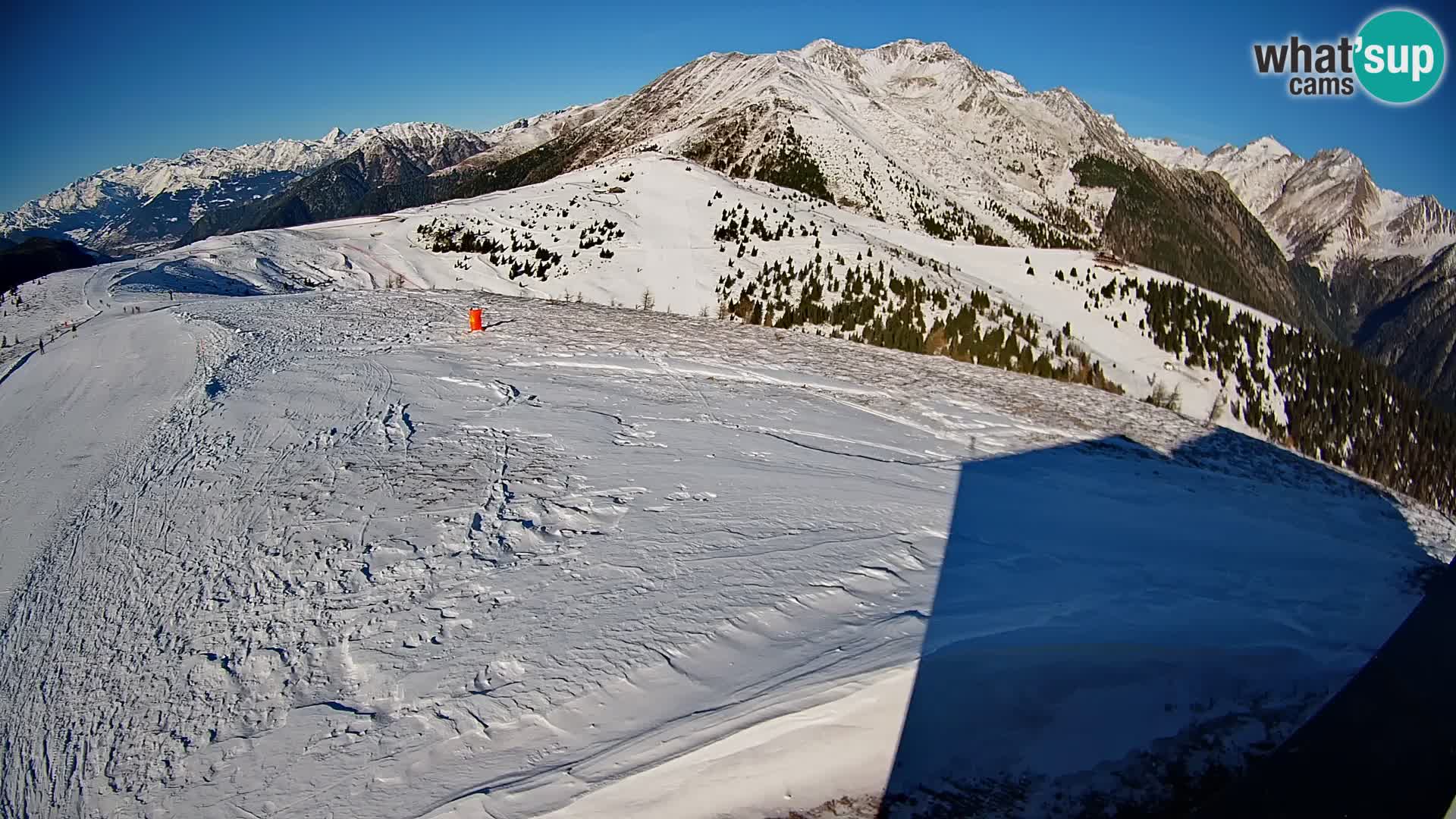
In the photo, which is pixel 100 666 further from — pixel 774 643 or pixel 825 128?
pixel 825 128

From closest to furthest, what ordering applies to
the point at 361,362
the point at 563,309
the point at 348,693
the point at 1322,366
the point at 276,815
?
the point at 276,815, the point at 348,693, the point at 361,362, the point at 563,309, the point at 1322,366

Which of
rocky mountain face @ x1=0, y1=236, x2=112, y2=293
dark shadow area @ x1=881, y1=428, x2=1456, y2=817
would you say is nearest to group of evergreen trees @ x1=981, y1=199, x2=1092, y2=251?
dark shadow area @ x1=881, y1=428, x2=1456, y2=817

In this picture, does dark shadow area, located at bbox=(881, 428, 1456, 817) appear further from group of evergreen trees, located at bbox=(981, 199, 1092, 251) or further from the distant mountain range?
group of evergreen trees, located at bbox=(981, 199, 1092, 251)

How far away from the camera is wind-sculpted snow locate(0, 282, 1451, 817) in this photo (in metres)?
3.72

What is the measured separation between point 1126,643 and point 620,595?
3.62m

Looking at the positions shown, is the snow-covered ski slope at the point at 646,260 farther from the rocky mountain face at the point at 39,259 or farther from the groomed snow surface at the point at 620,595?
the rocky mountain face at the point at 39,259

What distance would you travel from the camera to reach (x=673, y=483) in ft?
23.0

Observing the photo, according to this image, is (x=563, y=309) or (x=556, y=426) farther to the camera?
(x=563, y=309)

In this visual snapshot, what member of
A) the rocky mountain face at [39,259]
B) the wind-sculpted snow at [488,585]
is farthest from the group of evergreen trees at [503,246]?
the rocky mountain face at [39,259]

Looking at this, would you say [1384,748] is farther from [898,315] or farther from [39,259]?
[39,259]

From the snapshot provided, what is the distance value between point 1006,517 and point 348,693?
593 cm

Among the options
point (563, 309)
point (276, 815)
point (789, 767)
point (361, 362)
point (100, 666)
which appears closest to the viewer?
point (276, 815)

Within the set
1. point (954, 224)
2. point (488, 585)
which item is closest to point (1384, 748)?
point (488, 585)

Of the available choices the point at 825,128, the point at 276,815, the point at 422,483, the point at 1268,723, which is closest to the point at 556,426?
the point at 422,483
